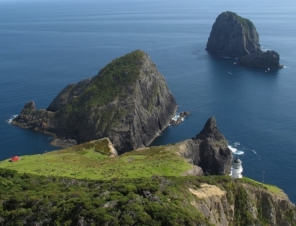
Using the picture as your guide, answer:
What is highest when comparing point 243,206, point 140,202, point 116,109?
point 140,202

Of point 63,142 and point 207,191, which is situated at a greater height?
point 207,191

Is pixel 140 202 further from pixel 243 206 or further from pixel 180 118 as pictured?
pixel 180 118

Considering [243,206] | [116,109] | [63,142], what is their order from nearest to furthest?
[243,206] → [63,142] → [116,109]

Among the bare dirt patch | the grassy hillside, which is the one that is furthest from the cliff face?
the grassy hillside

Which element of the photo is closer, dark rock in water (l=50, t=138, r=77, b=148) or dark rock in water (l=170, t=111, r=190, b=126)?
dark rock in water (l=50, t=138, r=77, b=148)

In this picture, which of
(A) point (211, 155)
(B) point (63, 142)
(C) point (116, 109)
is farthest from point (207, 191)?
(B) point (63, 142)

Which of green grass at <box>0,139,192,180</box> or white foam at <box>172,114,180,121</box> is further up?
green grass at <box>0,139,192,180</box>

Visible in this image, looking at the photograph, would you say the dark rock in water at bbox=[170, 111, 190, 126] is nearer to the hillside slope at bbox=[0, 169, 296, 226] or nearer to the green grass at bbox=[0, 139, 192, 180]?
the green grass at bbox=[0, 139, 192, 180]

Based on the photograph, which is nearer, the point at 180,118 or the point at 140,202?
the point at 140,202
